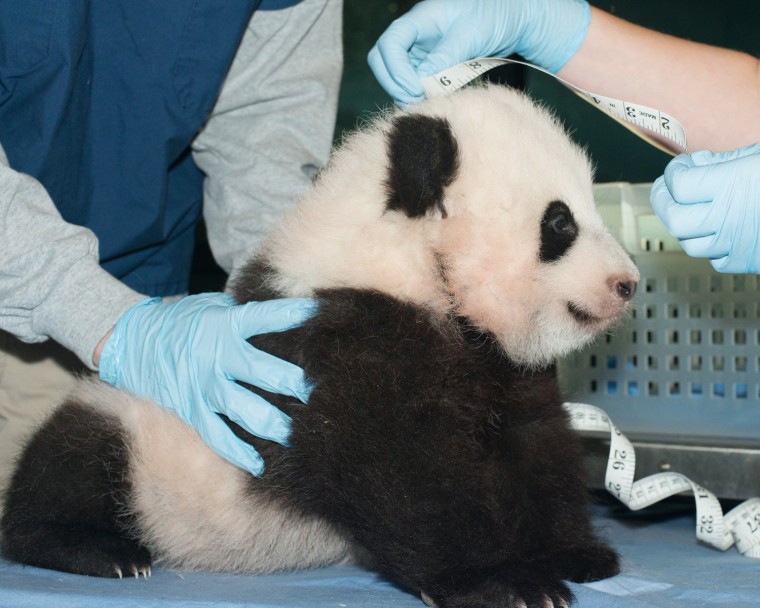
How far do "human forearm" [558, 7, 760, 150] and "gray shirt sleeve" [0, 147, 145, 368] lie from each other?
5.38 ft

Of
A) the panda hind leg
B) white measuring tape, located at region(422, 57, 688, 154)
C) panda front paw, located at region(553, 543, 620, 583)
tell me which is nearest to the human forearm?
white measuring tape, located at region(422, 57, 688, 154)

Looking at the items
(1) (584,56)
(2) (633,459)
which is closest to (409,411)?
(2) (633,459)

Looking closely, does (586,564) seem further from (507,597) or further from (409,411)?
(409,411)

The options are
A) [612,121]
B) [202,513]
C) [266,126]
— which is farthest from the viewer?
[612,121]

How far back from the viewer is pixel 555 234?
1.92 metres

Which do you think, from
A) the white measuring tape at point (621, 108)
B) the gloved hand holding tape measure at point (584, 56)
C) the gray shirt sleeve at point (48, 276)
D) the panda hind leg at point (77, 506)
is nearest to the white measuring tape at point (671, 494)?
the white measuring tape at point (621, 108)

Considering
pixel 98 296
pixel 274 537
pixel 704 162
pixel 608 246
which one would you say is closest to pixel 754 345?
pixel 704 162

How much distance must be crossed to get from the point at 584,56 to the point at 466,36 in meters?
0.45

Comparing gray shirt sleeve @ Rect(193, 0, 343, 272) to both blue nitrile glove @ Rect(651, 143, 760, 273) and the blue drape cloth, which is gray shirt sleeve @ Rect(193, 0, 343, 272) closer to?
the blue drape cloth

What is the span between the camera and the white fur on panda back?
81.3 inches

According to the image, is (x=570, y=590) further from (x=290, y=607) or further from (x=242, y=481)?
(x=242, y=481)

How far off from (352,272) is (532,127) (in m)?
0.57

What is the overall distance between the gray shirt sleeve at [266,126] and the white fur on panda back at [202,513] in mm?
892

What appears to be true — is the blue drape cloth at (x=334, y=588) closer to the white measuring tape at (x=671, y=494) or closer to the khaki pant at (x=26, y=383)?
the white measuring tape at (x=671, y=494)
